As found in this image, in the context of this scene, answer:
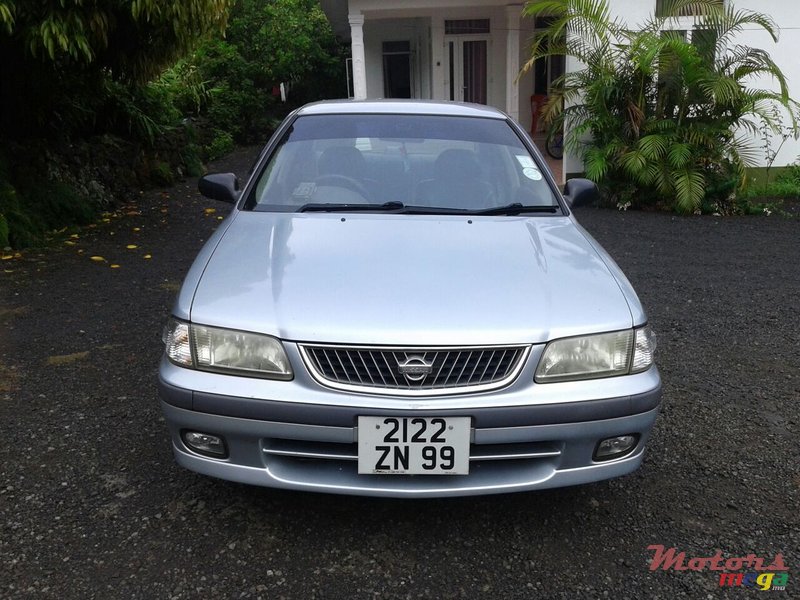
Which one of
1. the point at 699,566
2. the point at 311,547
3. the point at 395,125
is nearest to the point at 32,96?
the point at 395,125

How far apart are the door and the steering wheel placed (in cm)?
1069

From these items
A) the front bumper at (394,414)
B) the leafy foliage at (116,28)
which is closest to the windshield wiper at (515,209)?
the front bumper at (394,414)

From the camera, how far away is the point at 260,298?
8.12 ft

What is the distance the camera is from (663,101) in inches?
338

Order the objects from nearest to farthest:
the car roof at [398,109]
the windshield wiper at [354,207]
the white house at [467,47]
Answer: the windshield wiper at [354,207] < the car roof at [398,109] < the white house at [467,47]

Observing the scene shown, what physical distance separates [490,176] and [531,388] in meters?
1.54

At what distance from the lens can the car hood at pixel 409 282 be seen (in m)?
2.32

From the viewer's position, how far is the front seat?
3381 mm

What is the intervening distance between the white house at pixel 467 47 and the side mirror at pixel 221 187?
7.08 m

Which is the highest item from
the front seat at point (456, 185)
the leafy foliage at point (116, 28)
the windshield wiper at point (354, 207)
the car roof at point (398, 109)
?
the leafy foliage at point (116, 28)

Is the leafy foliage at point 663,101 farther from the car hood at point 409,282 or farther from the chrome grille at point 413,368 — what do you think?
the chrome grille at point 413,368

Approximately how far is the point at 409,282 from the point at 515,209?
1014 millimetres

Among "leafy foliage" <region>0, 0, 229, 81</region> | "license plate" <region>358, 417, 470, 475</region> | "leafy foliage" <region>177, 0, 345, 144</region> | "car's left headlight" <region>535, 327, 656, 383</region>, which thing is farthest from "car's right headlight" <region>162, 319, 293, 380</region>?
"leafy foliage" <region>177, 0, 345, 144</region>

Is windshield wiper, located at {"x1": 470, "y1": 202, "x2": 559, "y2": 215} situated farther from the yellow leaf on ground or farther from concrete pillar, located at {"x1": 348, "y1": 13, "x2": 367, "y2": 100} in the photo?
concrete pillar, located at {"x1": 348, "y1": 13, "x2": 367, "y2": 100}
